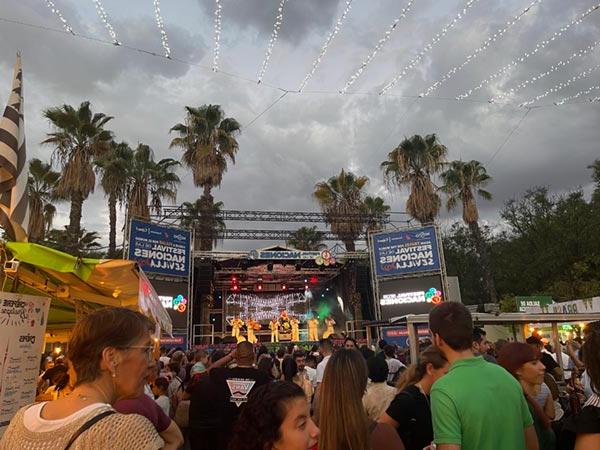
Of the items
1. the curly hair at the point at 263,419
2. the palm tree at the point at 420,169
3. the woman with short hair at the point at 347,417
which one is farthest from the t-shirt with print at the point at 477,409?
the palm tree at the point at 420,169

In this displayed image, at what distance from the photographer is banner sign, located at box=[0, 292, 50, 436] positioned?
347 cm

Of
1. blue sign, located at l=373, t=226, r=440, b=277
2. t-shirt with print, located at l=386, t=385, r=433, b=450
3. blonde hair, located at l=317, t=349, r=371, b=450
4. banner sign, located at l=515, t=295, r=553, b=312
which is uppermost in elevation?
blue sign, located at l=373, t=226, r=440, b=277

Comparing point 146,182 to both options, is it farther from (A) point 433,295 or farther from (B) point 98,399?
(B) point 98,399

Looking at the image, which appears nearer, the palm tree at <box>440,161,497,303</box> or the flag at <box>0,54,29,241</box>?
the flag at <box>0,54,29,241</box>

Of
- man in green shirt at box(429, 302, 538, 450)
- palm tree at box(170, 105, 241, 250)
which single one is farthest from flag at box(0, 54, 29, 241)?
palm tree at box(170, 105, 241, 250)

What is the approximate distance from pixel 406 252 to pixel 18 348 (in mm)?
22888

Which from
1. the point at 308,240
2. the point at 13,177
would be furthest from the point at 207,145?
the point at 13,177

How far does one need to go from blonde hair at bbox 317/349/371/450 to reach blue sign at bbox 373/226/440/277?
75.1ft

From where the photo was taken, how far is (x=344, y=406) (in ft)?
7.04

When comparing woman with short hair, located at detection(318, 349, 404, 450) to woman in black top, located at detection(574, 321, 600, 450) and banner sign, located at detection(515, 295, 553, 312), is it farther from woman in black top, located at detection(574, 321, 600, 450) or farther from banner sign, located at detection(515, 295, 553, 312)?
banner sign, located at detection(515, 295, 553, 312)

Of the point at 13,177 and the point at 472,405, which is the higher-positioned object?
the point at 13,177

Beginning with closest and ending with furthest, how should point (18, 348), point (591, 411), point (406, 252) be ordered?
point (591, 411) → point (18, 348) → point (406, 252)

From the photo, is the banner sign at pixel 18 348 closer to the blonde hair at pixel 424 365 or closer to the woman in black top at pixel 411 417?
the woman in black top at pixel 411 417

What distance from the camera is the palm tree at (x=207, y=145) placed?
2530 cm
